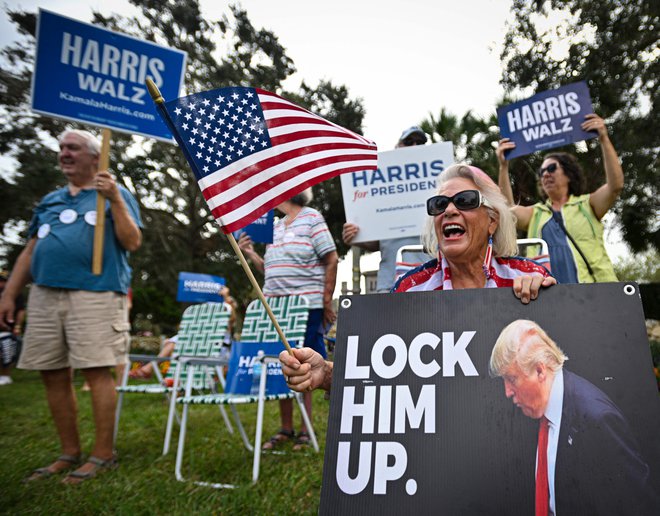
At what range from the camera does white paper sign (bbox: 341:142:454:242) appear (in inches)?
151

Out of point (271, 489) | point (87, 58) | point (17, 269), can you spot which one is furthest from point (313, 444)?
point (87, 58)

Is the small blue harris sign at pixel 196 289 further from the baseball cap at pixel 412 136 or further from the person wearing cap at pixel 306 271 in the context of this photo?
the baseball cap at pixel 412 136

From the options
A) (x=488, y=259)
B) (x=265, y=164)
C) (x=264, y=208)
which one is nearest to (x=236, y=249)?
(x=264, y=208)

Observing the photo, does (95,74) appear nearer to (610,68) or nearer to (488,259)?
(488,259)

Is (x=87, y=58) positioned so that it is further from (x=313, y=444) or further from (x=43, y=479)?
(x=313, y=444)

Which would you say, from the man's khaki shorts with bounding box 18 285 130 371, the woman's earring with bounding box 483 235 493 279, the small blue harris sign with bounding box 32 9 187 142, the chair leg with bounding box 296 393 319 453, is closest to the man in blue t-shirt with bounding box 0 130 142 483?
the man's khaki shorts with bounding box 18 285 130 371

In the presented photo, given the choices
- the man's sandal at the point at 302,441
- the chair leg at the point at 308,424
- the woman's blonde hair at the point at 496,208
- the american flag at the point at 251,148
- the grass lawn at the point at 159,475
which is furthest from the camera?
the man's sandal at the point at 302,441

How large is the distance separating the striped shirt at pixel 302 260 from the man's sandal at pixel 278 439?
42.8 inches

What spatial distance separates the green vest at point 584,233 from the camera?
10.6 feet

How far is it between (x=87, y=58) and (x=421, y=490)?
142 inches

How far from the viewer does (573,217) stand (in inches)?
133

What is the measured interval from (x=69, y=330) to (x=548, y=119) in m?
3.74

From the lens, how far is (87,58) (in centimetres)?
359

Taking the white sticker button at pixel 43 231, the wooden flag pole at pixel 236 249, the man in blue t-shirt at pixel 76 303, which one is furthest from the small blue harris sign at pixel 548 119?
the white sticker button at pixel 43 231
